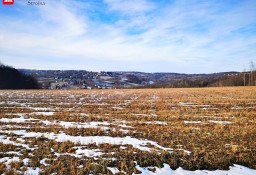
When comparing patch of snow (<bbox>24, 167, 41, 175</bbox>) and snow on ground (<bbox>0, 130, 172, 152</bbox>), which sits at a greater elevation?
patch of snow (<bbox>24, 167, 41, 175</bbox>)

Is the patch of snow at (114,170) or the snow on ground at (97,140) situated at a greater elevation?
the patch of snow at (114,170)

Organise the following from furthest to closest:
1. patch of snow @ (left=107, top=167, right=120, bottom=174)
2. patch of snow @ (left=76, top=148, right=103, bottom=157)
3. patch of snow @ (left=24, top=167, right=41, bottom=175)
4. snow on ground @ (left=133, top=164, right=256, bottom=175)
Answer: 1. patch of snow @ (left=76, top=148, right=103, bottom=157)
2. snow on ground @ (left=133, top=164, right=256, bottom=175)
3. patch of snow @ (left=107, top=167, right=120, bottom=174)
4. patch of snow @ (left=24, top=167, right=41, bottom=175)

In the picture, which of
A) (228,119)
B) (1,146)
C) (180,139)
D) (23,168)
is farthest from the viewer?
(228,119)

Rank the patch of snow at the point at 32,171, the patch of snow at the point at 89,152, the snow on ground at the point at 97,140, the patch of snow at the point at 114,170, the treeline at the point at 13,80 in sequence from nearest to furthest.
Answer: the patch of snow at the point at 32,171
the patch of snow at the point at 114,170
the patch of snow at the point at 89,152
the snow on ground at the point at 97,140
the treeline at the point at 13,80

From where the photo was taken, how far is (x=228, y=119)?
19703mm

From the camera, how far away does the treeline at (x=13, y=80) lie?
120250mm

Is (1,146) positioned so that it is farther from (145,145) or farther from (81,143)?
(145,145)

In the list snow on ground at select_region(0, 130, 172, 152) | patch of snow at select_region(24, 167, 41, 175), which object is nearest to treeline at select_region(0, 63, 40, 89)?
snow on ground at select_region(0, 130, 172, 152)

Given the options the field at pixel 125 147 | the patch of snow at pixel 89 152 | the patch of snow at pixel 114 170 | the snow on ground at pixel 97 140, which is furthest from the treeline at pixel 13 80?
the patch of snow at pixel 114 170

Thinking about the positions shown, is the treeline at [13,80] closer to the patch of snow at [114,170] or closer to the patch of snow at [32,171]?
the patch of snow at [32,171]

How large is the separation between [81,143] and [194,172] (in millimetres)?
5402

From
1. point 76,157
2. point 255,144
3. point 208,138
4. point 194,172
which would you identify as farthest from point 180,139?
point 76,157

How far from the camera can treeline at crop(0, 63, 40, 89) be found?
395 ft

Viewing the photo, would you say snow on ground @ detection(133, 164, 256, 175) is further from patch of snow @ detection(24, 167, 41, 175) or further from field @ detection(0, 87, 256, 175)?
patch of snow @ detection(24, 167, 41, 175)
